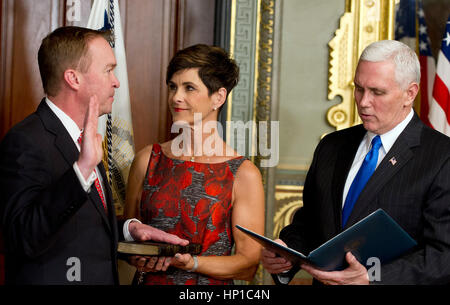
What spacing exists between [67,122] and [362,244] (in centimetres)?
110

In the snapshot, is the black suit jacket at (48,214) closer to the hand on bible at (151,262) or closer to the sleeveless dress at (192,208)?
the hand on bible at (151,262)

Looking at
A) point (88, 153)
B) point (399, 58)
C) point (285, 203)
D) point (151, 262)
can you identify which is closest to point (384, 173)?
point (399, 58)

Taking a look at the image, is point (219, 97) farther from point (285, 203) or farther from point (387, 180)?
point (285, 203)

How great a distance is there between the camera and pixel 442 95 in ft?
11.7

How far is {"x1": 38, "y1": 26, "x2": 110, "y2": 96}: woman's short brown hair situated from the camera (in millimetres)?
1977

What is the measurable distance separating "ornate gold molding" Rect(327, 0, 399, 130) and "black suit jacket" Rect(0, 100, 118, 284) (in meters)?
2.12

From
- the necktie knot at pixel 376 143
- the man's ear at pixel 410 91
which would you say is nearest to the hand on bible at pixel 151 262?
the necktie knot at pixel 376 143

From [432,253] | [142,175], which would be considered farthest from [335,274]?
[142,175]

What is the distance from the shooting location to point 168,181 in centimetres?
255

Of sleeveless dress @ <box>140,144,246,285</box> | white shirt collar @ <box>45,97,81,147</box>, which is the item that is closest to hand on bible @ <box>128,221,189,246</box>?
sleeveless dress @ <box>140,144,246,285</box>

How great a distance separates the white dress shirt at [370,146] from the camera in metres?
2.18

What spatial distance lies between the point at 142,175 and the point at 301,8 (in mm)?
1807

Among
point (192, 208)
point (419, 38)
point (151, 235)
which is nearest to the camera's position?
point (151, 235)
